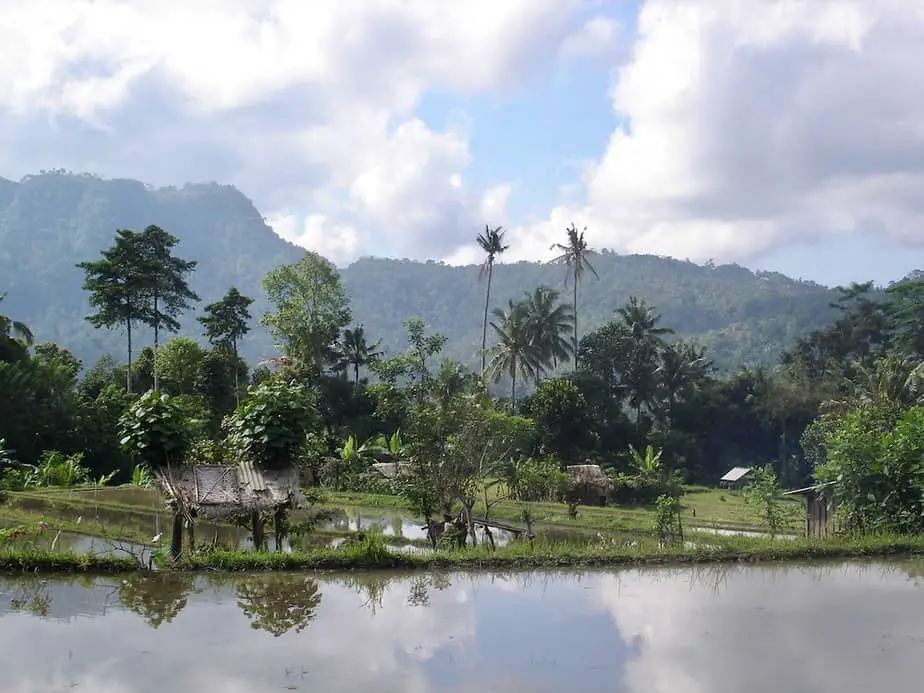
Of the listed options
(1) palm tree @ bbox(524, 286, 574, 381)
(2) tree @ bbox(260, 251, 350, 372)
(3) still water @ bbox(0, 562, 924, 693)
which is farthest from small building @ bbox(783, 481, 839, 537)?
(2) tree @ bbox(260, 251, 350, 372)

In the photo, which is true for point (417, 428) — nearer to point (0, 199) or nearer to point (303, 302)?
point (303, 302)

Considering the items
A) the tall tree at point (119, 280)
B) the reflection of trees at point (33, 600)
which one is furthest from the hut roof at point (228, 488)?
the tall tree at point (119, 280)

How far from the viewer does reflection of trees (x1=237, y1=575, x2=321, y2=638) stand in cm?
1075

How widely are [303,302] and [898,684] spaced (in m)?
38.7

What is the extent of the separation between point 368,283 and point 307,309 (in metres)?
106

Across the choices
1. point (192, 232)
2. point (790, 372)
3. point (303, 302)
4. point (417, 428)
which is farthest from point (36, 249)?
point (417, 428)

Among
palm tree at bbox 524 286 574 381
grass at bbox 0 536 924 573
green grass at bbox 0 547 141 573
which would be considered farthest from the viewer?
palm tree at bbox 524 286 574 381

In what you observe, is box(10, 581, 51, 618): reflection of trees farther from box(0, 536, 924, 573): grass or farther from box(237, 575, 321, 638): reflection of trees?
box(237, 575, 321, 638): reflection of trees

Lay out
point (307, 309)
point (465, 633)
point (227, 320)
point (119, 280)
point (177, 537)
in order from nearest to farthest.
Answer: point (465, 633), point (177, 537), point (119, 280), point (227, 320), point (307, 309)

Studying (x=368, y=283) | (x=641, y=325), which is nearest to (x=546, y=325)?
(x=641, y=325)

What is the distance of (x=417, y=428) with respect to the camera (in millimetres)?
17859

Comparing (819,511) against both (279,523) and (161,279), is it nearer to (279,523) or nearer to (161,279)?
(279,523)

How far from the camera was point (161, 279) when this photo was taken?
40.4m

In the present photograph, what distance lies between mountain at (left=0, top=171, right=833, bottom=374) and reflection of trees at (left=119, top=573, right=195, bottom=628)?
85588 mm
